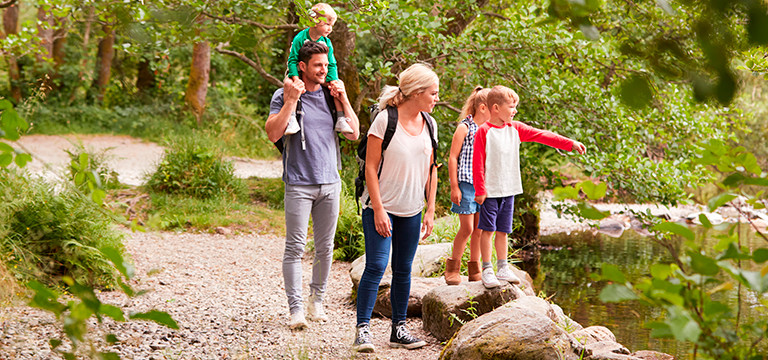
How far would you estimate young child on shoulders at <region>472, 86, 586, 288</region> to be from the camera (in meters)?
4.42

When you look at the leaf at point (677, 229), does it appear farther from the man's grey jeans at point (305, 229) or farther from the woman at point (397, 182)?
the man's grey jeans at point (305, 229)

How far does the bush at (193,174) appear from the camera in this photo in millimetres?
9438

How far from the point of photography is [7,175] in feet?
17.0

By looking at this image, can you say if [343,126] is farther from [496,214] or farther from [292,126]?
[496,214]

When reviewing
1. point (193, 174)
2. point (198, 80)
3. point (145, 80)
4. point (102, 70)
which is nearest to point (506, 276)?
point (193, 174)

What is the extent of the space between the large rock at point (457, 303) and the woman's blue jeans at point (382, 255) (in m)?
0.51

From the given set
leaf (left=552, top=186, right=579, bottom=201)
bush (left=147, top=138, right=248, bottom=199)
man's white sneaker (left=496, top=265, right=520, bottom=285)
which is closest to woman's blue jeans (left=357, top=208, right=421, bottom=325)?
man's white sneaker (left=496, top=265, right=520, bottom=285)

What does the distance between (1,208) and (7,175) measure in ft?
2.22

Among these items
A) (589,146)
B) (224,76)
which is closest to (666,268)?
(589,146)

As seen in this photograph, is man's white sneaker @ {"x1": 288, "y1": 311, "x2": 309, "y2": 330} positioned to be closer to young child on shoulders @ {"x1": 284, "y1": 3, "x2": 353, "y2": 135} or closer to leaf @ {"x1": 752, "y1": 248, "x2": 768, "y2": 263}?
young child on shoulders @ {"x1": 284, "y1": 3, "x2": 353, "y2": 135}

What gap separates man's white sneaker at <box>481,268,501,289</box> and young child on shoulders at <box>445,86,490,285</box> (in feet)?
0.82

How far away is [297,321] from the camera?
3977mm

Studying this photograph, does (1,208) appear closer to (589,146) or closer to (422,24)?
(422,24)

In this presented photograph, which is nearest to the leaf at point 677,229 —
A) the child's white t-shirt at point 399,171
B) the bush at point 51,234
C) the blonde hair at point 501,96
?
the child's white t-shirt at point 399,171
